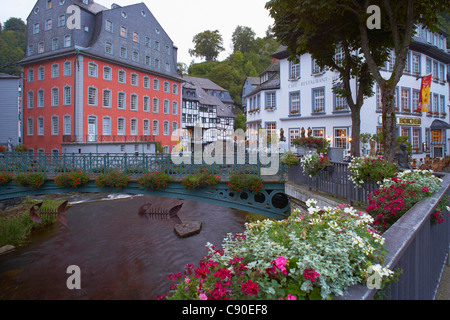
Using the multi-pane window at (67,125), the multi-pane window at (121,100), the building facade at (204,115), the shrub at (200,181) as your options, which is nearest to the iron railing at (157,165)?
the shrub at (200,181)

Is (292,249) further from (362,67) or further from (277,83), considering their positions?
(277,83)

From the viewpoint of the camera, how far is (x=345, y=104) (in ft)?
83.1

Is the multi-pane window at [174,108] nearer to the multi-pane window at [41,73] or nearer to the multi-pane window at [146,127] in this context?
the multi-pane window at [146,127]

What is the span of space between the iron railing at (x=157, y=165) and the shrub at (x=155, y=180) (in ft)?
1.53

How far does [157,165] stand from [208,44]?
278ft

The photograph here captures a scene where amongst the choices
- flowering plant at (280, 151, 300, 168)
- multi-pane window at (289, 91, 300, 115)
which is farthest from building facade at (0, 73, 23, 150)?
flowering plant at (280, 151, 300, 168)

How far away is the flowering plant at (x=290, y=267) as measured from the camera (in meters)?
2.06

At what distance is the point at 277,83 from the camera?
3108 centimetres

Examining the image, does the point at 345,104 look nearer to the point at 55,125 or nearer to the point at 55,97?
the point at 55,125

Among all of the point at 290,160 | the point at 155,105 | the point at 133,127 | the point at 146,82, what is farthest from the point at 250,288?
the point at 155,105

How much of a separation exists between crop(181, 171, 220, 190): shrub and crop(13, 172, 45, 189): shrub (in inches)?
285

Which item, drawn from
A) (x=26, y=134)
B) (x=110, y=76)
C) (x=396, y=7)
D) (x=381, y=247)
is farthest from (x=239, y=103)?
(x=381, y=247)

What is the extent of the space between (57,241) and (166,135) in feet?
90.6

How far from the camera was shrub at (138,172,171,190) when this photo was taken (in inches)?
539
